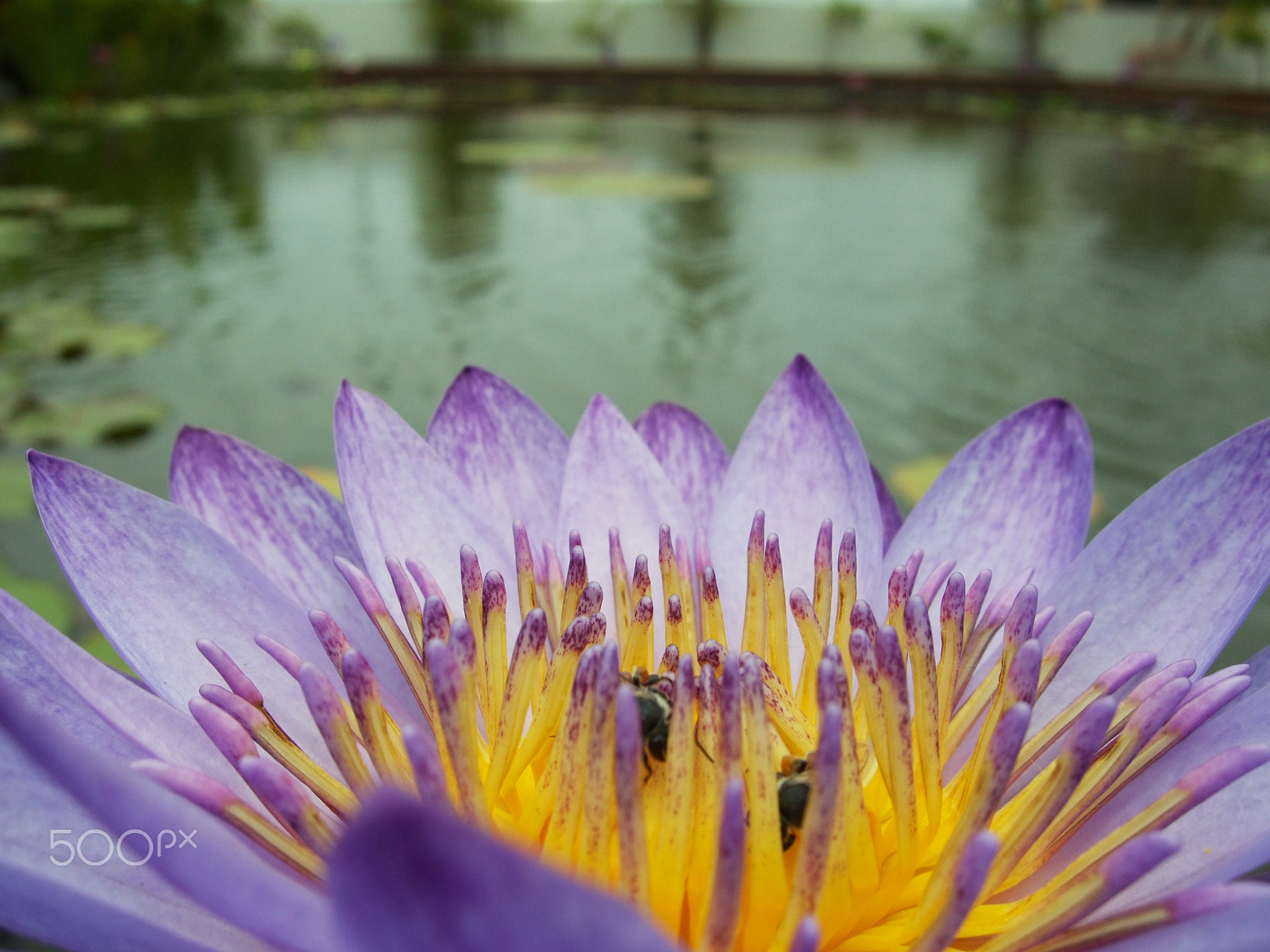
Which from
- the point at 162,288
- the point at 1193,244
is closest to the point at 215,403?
the point at 162,288

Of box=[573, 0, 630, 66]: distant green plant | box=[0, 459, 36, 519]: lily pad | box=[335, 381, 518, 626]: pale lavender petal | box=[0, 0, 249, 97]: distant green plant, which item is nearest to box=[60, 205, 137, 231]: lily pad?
box=[0, 459, 36, 519]: lily pad

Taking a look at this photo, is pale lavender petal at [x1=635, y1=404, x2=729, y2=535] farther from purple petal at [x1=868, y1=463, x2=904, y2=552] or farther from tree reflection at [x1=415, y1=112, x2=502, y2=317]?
tree reflection at [x1=415, y1=112, x2=502, y2=317]

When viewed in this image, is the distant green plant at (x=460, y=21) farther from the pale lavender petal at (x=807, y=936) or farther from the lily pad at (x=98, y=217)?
the pale lavender petal at (x=807, y=936)

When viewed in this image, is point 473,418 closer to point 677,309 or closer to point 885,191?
point 677,309

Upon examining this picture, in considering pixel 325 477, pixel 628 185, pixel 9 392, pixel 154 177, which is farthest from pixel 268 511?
pixel 628 185

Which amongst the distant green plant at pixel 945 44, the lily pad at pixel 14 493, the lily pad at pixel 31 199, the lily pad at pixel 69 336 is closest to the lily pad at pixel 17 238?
the lily pad at pixel 31 199

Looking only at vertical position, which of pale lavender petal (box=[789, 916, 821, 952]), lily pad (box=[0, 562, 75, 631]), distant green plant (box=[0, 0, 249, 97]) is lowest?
lily pad (box=[0, 562, 75, 631])

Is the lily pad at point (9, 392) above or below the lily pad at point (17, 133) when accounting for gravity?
below
